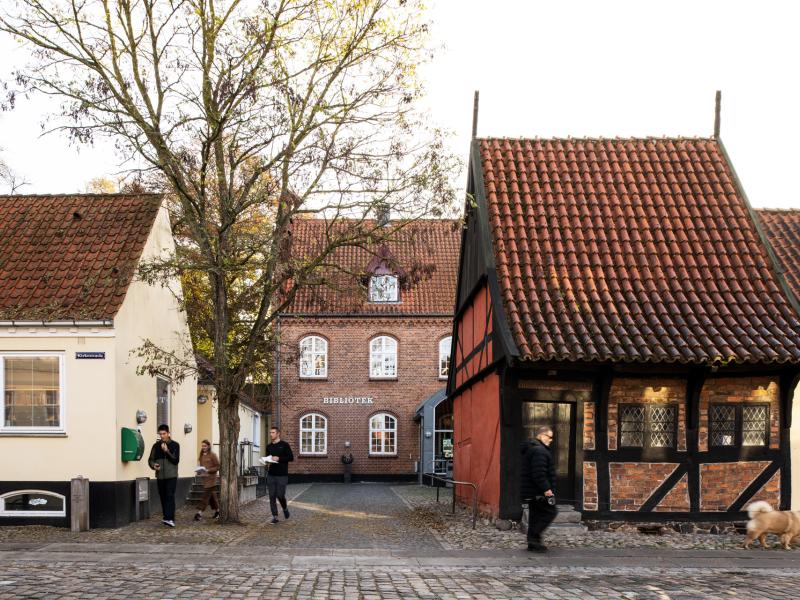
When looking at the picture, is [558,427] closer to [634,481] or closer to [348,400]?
[634,481]

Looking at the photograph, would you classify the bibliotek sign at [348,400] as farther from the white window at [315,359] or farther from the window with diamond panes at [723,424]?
the window with diamond panes at [723,424]

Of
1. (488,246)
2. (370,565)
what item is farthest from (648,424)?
(370,565)

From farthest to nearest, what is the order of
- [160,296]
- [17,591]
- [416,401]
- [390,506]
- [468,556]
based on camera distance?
[416,401], [390,506], [160,296], [468,556], [17,591]

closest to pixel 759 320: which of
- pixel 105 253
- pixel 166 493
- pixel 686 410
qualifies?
pixel 686 410

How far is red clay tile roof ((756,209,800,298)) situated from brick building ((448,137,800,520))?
1.27 m

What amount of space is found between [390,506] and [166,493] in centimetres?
849

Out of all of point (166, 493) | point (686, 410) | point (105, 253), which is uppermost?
point (105, 253)

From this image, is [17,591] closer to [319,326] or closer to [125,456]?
[125,456]

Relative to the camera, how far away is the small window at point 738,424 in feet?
54.6

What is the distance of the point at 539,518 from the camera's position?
13.4 metres

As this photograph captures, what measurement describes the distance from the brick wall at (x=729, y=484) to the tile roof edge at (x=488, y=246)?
4.15m

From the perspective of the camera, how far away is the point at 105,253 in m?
18.8

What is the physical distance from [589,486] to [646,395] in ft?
6.00

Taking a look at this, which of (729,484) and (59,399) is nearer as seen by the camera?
(729,484)
